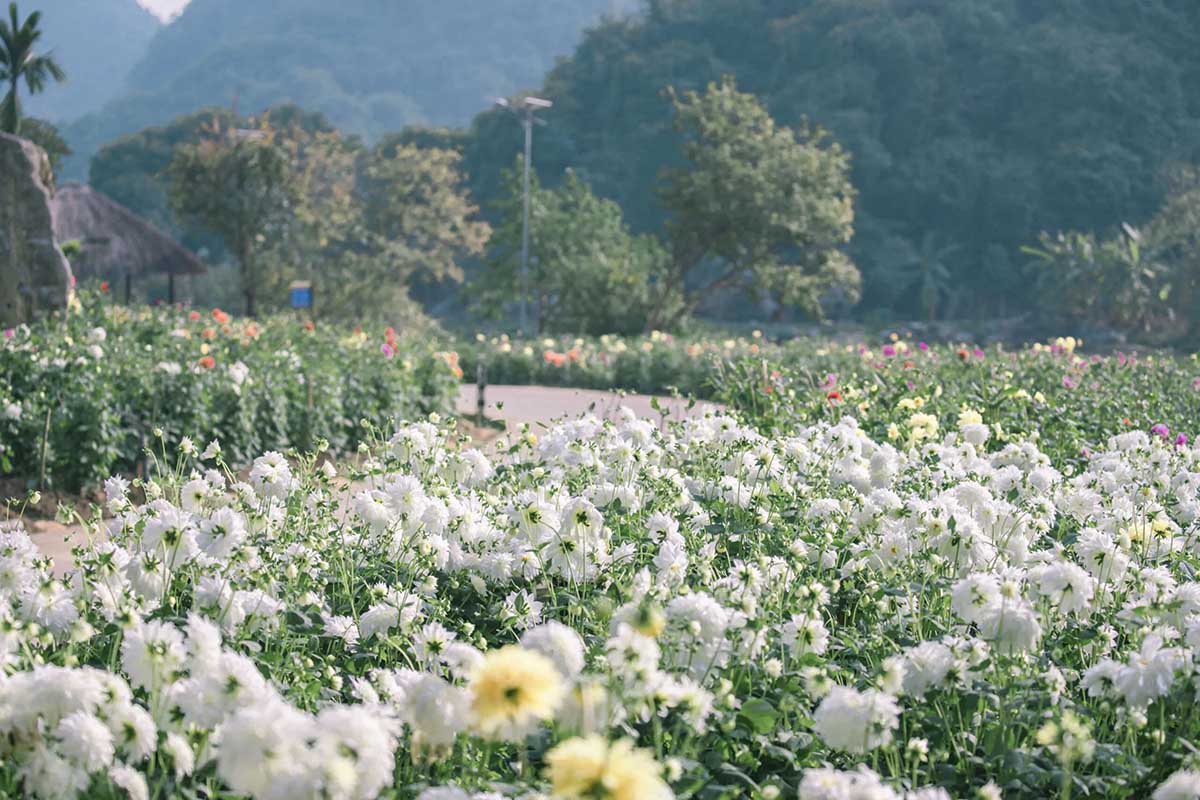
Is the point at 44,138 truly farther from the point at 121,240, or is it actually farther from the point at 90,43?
the point at 90,43

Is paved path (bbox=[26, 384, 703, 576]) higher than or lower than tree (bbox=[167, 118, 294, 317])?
lower

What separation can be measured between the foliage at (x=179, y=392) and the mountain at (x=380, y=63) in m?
91.6

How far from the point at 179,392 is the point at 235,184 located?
682 inches

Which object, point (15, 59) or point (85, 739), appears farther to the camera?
point (15, 59)

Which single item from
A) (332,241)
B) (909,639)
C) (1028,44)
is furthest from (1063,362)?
(1028,44)

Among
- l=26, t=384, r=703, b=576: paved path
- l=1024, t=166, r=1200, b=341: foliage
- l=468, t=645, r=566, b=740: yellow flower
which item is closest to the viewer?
l=468, t=645, r=566, b=740: yellow flower

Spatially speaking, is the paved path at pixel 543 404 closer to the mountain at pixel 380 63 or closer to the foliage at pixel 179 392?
the foliage at pixel 179 392

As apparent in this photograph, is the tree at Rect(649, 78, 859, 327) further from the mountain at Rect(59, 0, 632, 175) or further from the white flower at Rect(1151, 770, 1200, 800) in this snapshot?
the mountain at Rect(59, 0, 632, 175)

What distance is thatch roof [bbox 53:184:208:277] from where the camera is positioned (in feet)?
67.3

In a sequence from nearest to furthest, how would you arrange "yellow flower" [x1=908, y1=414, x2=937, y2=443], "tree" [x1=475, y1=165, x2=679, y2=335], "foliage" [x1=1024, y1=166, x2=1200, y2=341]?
"yellow flower" [x1=908, y1=414, x2=937, y2=443]
"tree" [x1=475, y1=165, x2=679, y2=335]
"foliage" [x1=1024, y1=166, x2=1200, y2=341]

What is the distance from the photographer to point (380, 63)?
110 meters

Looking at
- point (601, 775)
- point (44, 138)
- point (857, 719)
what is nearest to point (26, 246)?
point (857, 719)

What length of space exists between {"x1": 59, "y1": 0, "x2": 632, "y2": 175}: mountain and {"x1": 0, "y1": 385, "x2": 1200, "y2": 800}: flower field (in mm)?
98078

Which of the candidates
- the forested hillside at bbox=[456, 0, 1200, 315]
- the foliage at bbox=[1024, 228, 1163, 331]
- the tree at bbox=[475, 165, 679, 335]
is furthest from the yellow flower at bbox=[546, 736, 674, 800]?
the forested hillside at bbox=[456, 0, 1200, 315]
